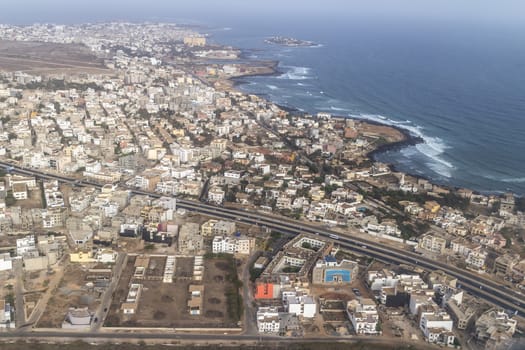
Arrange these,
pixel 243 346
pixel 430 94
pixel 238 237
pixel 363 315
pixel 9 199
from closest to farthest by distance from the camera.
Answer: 1. pixel 243 346
2. pixel 363 315
3. pixel 238 237
4. pixel 9 199
5. pixel 430 94

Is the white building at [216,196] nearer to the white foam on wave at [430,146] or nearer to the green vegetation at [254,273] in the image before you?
the green vegetation at [254,273]

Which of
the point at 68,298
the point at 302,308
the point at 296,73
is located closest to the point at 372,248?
the point at 302,308

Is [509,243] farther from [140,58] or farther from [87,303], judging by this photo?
[140,58]

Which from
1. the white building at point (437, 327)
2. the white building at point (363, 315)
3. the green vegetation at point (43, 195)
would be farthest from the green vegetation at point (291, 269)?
the green vegetation at point (43, 195)

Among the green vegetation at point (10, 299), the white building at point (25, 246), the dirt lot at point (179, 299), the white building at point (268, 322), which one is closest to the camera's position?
the white building at point (268, 322)

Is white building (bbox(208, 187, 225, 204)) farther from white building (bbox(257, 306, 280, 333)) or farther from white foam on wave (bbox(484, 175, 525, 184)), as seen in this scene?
white foam on wave (bbox(484, 175, 525, 184))

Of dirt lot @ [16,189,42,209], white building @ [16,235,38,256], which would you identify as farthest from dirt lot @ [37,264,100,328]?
dirt lot @ [16,189,42,209]

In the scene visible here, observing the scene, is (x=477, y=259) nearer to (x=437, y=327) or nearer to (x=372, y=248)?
(x=372, y=248)

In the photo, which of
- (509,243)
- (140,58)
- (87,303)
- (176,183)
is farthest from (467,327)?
A: (140,58)
